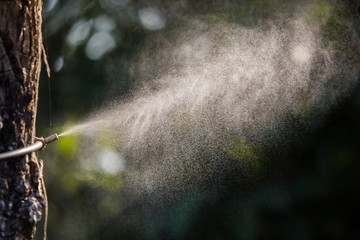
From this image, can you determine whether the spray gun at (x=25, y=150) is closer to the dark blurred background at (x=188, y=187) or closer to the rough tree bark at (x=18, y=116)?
the rough tree bark at (x=18, y=116)

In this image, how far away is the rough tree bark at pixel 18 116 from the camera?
1452mm

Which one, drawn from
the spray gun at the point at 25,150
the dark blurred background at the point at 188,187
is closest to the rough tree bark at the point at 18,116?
the spray gun at the point at 25,150

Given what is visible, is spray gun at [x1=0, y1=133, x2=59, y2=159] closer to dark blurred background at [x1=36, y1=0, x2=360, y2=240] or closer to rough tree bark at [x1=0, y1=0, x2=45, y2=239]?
rough tree bark at [x1=0, y1=0, x2=45, y2=239]

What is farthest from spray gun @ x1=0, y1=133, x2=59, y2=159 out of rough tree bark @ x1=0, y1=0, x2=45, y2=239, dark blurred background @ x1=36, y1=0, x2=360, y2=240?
dark blurred background @ x1=36, y1=0, x2=360, y2=240

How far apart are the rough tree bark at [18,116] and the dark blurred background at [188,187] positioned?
1.76 metres

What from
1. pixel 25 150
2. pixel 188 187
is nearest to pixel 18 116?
pixel 25 150

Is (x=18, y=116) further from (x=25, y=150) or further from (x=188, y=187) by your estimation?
(x=188, y=187)

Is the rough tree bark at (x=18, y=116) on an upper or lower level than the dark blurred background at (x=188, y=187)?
upper

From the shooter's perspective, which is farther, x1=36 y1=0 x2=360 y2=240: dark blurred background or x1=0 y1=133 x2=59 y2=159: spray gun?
x1=36 y1=0 x2=360 y2=240: dark blurred background

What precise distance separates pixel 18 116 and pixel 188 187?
114 inches

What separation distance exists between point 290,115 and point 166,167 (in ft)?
4.58

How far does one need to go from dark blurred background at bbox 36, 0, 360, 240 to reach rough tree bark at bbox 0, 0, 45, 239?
5.77ft

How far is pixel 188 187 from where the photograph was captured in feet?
13.9

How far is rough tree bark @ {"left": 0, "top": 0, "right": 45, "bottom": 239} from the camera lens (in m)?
1.45
